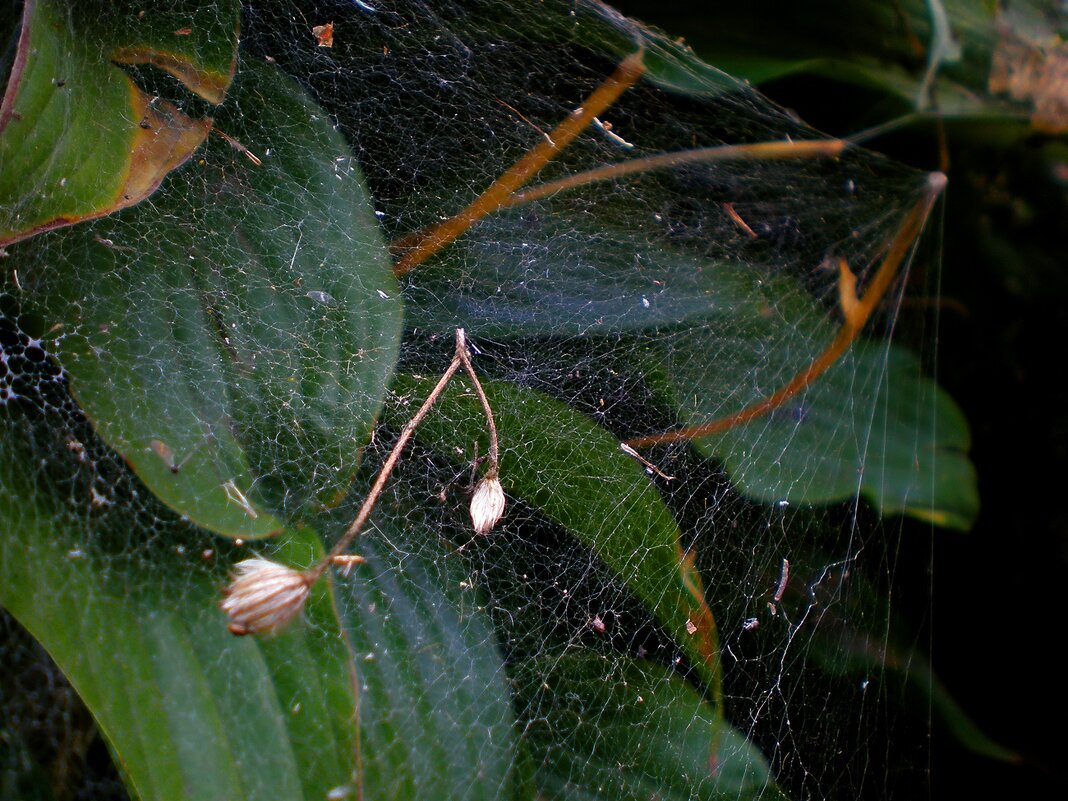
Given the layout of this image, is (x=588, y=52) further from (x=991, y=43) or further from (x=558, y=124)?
(x=991, y=43)

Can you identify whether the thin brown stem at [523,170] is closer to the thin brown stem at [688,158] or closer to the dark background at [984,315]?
the thin brown stem at [688,158]

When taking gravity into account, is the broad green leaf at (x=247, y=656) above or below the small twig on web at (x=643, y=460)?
below

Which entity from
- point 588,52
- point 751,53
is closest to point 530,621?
point 588,52

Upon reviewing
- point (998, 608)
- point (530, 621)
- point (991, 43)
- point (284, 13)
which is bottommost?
point (998, 608)

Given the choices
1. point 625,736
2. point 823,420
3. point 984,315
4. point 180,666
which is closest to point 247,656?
point 180,666

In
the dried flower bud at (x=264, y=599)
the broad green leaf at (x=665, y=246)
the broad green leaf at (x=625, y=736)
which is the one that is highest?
the broad green leaf at (x=665, y=246)

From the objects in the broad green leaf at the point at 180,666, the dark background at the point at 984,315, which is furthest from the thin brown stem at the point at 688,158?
the broad green leaf at the point at 180,666

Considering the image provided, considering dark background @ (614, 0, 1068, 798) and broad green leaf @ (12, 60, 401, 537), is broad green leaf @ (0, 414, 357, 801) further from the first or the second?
dark background @ (614, 0, 1068, 798)
